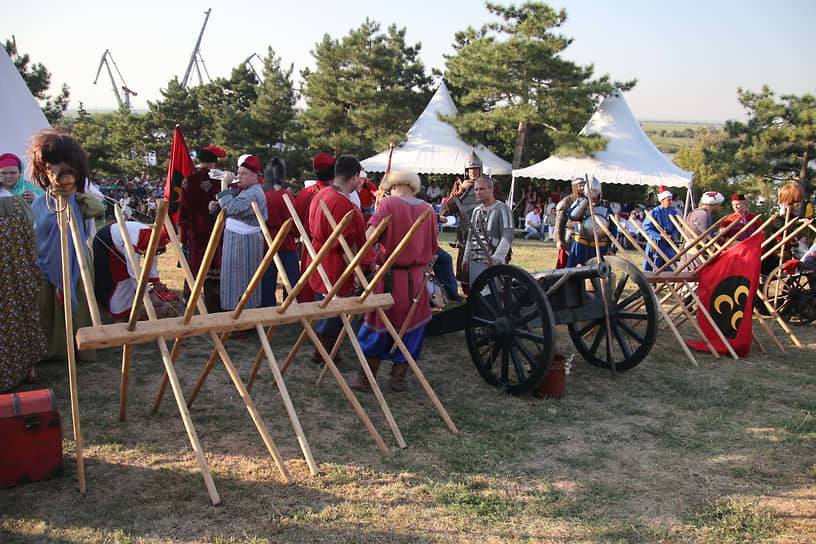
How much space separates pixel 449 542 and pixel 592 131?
15.8 metres

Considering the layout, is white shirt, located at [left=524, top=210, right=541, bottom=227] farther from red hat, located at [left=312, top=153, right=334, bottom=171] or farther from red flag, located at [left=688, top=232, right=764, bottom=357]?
red hat, located at [left=312, top=153, right=334, bottom=171]

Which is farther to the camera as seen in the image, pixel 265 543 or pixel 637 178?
pixel 637 178

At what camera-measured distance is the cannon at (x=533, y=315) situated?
3727mm

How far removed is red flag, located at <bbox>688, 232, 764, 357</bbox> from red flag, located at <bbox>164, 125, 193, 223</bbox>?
17.2 ft

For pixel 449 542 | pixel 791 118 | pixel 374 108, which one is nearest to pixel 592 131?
pixel 791 118

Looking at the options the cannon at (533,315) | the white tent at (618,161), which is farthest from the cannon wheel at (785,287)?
the white tent at (618,161)

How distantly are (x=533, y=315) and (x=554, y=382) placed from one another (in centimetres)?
52

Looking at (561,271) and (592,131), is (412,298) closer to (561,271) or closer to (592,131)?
(561,271)

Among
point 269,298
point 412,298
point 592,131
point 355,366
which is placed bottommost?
point 355,366

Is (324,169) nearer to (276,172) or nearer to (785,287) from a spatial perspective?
(276,172)

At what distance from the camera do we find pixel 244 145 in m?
20.9

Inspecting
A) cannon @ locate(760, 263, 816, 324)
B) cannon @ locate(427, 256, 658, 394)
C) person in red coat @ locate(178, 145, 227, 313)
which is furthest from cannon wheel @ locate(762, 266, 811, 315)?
person in red coat @ locate(178, 145, 227, 313)

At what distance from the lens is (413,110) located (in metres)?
21.8

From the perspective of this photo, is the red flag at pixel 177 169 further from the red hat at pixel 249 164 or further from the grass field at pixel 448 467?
the grass field at pixel 448 467
